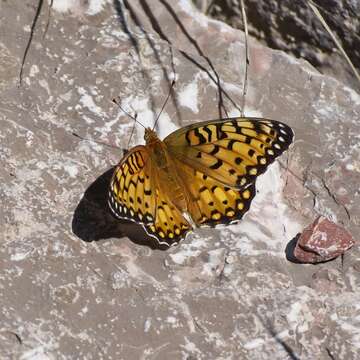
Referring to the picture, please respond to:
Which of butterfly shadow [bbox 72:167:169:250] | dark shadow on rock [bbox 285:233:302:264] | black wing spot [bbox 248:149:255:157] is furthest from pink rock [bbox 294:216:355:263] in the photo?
butterfly shadow [bbox 72:167:169:250]

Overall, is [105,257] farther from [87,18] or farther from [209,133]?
[87,18]

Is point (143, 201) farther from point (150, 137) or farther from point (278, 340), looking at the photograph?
point (278, 340)

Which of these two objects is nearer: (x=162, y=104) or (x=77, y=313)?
(x=77, y=313)

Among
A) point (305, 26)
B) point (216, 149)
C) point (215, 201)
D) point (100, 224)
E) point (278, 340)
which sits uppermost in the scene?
point (305, 26)

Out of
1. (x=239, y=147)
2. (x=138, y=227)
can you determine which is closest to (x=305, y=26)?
(x=239, y=147)

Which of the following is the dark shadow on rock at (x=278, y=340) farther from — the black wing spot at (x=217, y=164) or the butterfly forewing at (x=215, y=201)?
the black wing spot at (x=217, y=164)

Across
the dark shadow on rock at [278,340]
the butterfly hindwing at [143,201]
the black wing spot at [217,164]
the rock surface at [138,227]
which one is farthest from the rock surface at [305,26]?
the dark shadow on rock at [278,340]

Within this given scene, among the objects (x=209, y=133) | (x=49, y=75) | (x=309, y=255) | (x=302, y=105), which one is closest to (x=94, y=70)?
(x=49, y=75)
